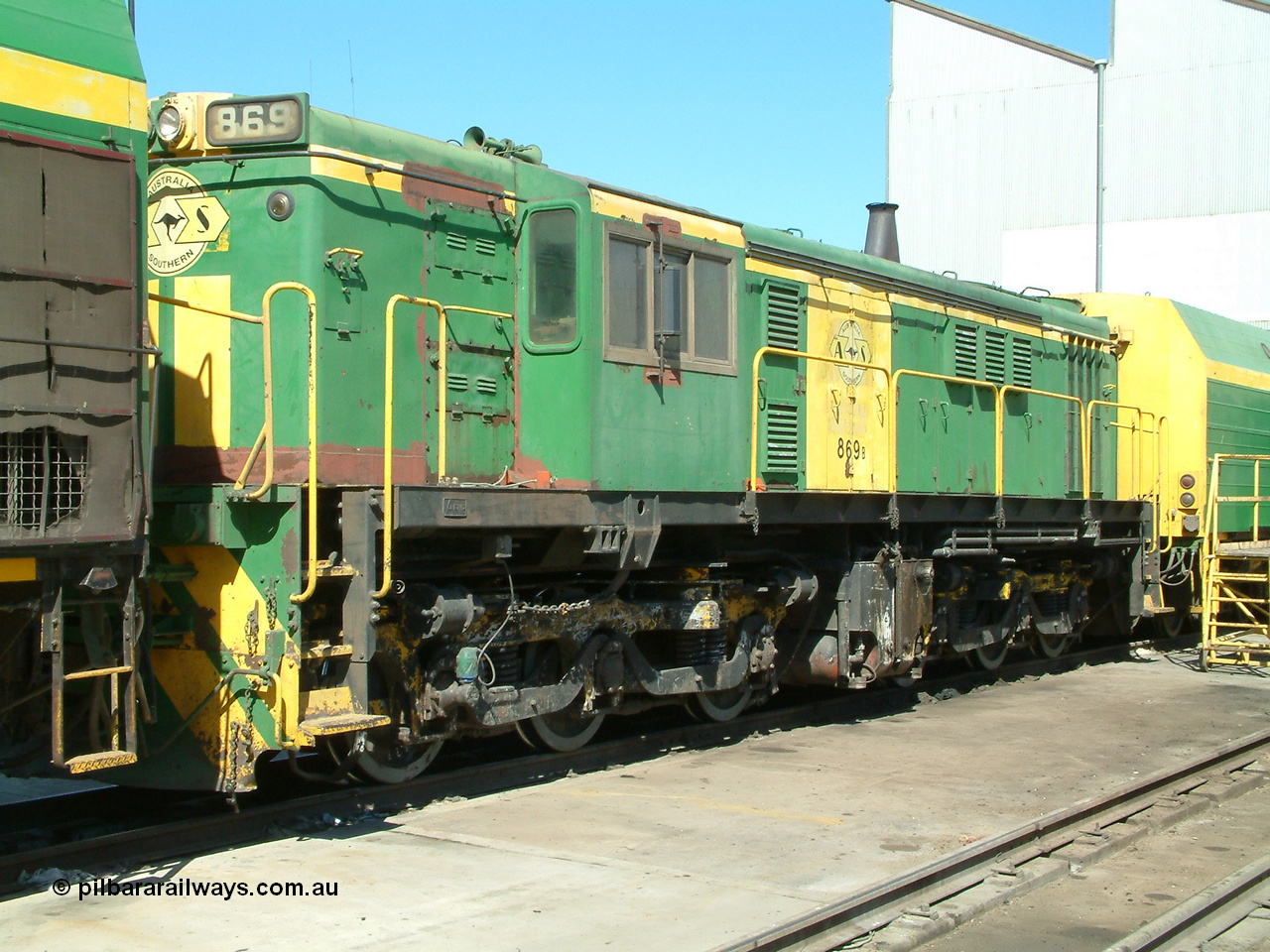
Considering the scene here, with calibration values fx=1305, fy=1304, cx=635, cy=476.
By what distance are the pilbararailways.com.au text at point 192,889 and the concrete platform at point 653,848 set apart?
5 centimetres

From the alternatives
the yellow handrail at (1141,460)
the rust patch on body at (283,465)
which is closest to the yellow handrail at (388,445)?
the rust patch on body at (283,465)

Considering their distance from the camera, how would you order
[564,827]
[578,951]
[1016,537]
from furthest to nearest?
1. [1016,537]
2. [564,827]
3. [578,951]

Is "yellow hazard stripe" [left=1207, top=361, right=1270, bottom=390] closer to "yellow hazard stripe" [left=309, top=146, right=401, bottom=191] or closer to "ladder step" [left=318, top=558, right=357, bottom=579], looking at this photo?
"yellow hazard stripe" [left=309, top=146, right=401, bottom=191]

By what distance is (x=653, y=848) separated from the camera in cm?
635

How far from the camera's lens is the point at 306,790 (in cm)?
733

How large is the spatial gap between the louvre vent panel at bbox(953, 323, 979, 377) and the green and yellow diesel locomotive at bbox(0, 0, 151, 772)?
8043 millimetres

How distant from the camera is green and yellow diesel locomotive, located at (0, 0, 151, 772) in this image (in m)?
5.24

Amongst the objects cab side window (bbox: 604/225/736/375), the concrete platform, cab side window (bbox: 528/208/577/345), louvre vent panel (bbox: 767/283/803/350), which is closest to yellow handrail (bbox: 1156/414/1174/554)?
the concrete platform

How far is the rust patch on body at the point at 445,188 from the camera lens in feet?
24.5

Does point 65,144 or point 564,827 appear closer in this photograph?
point 65,144

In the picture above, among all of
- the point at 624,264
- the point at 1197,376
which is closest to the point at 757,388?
the point at 624,264

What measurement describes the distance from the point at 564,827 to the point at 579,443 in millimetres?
2288

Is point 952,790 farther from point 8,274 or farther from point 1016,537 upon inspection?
point 8,274

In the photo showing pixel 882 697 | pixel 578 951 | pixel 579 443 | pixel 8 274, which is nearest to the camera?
pixel 578 951
